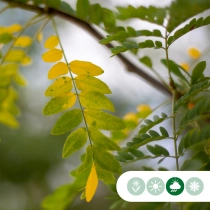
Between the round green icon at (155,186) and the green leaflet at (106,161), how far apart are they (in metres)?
0.06

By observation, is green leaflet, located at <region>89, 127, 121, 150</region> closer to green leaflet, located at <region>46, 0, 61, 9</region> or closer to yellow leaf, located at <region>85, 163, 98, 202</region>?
yellow leaf, located at <region>85, 163, 98, 202</region>

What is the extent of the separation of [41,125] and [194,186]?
137cm

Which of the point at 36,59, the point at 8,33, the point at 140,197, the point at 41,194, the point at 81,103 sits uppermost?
the point at 36,59

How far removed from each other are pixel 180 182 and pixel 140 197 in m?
0.05

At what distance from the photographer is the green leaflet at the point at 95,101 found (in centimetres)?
47

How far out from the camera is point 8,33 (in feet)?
2.22

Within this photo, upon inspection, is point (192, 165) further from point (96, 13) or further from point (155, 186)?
point (96, 13)

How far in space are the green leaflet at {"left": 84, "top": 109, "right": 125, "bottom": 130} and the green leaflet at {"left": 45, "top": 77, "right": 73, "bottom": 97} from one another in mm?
39

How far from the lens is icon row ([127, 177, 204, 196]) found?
446 mm

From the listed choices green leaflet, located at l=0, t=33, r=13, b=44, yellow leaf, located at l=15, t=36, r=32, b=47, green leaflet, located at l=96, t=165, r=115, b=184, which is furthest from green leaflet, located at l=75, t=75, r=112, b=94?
yellow leaf, located at l=15, t=36, r=32, b=47

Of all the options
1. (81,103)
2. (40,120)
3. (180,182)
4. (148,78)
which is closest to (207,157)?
(180,182)

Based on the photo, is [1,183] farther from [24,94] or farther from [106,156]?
[106,156]

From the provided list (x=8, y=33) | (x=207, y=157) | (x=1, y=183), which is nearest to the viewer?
(x=207, y=157)

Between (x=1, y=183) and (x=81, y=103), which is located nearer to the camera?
(x=81, y=103)
